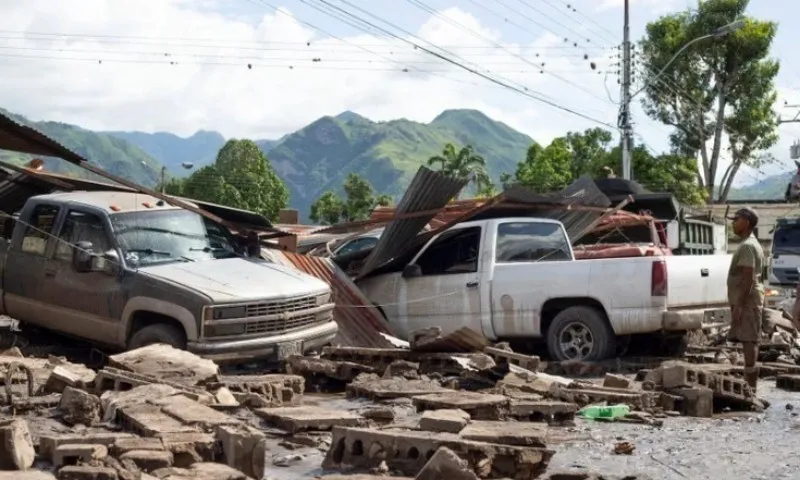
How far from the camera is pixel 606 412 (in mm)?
8914

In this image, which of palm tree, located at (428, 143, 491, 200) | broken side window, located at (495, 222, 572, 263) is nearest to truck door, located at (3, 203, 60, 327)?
broken side window, located at (495, 222, 572, 263)

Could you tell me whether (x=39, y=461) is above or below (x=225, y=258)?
below

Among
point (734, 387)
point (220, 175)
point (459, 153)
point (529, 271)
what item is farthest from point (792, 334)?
point (459, 153)

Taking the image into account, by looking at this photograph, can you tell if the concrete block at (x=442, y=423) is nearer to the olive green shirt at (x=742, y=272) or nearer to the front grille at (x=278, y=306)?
the front grille at (x=278, y=306)

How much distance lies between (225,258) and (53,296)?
1.84 m

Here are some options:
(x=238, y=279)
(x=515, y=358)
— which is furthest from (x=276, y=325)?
(x=515, y=358)

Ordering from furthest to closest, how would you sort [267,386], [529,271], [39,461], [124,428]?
[529,271] < [267,386] < [124,428] < [39,461]

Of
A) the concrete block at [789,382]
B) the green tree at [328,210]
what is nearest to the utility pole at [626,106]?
the concrete block at [789,382]

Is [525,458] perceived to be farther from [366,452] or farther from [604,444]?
[604,444]

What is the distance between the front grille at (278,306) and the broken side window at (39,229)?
2792 millimetres

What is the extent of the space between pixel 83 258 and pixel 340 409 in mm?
3324

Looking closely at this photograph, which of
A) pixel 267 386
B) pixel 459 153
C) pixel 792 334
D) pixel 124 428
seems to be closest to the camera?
pixel 124 428

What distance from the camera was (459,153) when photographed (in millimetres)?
82688

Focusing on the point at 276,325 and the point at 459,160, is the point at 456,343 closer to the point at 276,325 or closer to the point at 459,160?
the point at 276,325
